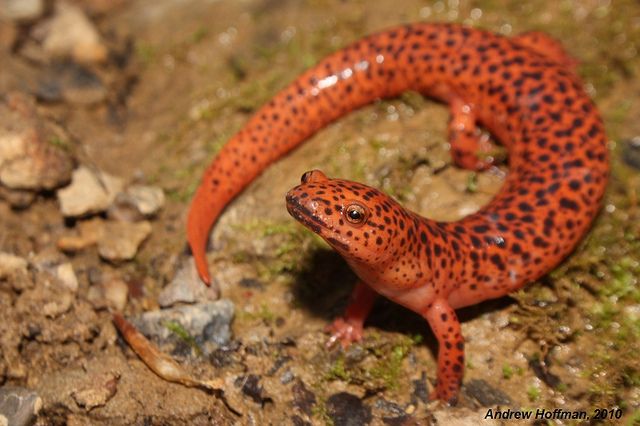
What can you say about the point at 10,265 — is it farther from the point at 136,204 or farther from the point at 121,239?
the point at 136,204

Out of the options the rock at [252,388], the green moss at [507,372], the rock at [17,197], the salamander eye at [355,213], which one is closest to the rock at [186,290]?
the rock at [252,388]

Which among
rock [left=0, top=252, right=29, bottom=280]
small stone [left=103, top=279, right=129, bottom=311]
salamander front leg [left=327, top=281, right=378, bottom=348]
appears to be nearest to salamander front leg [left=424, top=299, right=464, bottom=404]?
salamander front leg [left=327, top=281, right=378, bottom=348]

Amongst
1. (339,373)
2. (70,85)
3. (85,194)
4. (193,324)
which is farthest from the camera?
(70,85)

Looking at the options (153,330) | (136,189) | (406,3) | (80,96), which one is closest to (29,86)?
(80,96)

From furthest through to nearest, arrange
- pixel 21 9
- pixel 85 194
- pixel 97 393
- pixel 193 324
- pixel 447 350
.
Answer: pixel 21 9 < pixel 85 194 < pixel 193 324 < pixel 447 350 < pixel 97 393

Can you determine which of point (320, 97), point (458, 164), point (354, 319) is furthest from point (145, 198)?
point (458, 164)

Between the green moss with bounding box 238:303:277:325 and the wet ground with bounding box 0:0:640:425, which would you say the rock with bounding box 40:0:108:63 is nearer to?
the wet ground with bounding box 0:0:640:425

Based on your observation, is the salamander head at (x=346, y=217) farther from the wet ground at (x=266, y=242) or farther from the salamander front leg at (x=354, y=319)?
the wet ground at (x=266, y=242)
